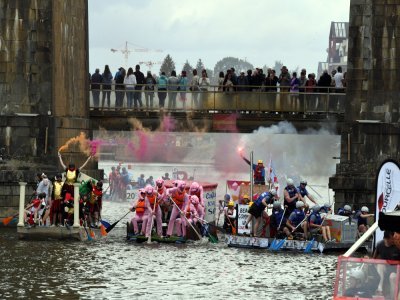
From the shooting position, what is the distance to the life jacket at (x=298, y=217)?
4291cm

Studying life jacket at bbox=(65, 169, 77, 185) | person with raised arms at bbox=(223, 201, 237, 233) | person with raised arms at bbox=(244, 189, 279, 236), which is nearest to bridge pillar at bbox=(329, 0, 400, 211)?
person with raised arms at bbox=(223, 201, 237, 233)

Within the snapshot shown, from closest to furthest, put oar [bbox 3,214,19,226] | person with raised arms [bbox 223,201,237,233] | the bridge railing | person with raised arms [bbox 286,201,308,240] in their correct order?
person with raised arms [bbox 286,201,308,240] < person with raised arms [bbox 223,201,237,233] < oar [bbox 3,214,19,226] < the bridge railing

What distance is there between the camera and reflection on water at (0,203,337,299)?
1242 inches

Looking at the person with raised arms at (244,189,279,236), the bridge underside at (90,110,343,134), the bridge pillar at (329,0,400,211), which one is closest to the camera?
the person with raised arms at (244,189,279,236)

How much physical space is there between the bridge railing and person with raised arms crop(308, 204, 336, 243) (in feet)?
47.0

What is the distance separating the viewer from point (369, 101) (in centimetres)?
5162

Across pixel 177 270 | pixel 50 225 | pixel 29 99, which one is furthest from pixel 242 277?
pixel 29 99

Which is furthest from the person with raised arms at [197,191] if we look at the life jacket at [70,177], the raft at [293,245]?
the life jacket at [70,177]

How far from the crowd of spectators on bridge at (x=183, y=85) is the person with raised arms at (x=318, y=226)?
47.2 feet

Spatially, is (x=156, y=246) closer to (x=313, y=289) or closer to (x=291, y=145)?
(x=313, y=289)

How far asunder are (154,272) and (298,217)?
338 inches

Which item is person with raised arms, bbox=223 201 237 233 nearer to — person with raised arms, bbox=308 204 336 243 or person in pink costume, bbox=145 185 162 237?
person in pink costume, bbox=145 185 162 237

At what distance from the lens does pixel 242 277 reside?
35125 mm

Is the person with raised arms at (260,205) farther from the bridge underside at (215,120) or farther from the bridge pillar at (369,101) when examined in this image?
the bridge underside at (215,120)
